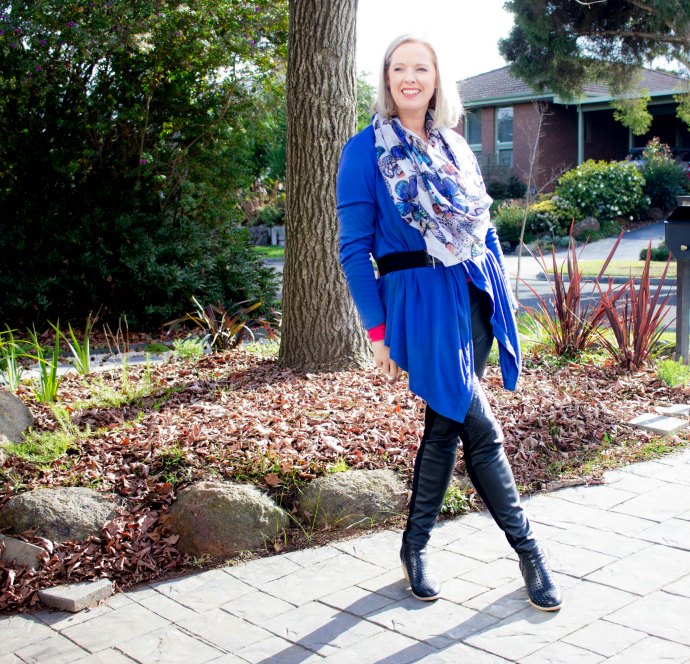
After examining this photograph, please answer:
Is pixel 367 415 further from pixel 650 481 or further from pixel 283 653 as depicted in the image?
pixel 283 653

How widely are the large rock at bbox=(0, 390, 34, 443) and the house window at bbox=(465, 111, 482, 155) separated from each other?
100ft

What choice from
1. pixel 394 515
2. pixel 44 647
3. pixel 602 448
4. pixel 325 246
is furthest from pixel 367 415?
pixel 44 647

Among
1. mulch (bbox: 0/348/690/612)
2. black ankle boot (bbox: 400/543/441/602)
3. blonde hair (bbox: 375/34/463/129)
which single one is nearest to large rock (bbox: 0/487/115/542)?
mulch (bbox: 0/348/690/612)

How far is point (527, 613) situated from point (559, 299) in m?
4.09

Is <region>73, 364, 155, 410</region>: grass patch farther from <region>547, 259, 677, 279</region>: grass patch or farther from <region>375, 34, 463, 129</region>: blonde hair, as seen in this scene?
<region>547, 259, 677, 279</region>: grass patch

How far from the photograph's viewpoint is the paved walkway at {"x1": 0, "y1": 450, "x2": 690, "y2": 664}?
9.47 ft

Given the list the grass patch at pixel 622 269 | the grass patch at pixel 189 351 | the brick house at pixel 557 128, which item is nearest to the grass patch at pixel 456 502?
the grass patch at pixel 189 351

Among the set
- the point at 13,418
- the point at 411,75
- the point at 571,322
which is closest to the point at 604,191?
the point at 571,322

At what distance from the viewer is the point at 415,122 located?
3.22 m

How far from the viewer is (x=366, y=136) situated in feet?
10.5

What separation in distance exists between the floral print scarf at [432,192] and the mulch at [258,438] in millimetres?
1511

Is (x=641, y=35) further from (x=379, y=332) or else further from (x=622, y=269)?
(x=379, y=332)

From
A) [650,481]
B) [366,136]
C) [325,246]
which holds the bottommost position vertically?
[650,481]

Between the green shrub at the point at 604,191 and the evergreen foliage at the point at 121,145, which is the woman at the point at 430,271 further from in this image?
the green shrub at the point at 604,191
